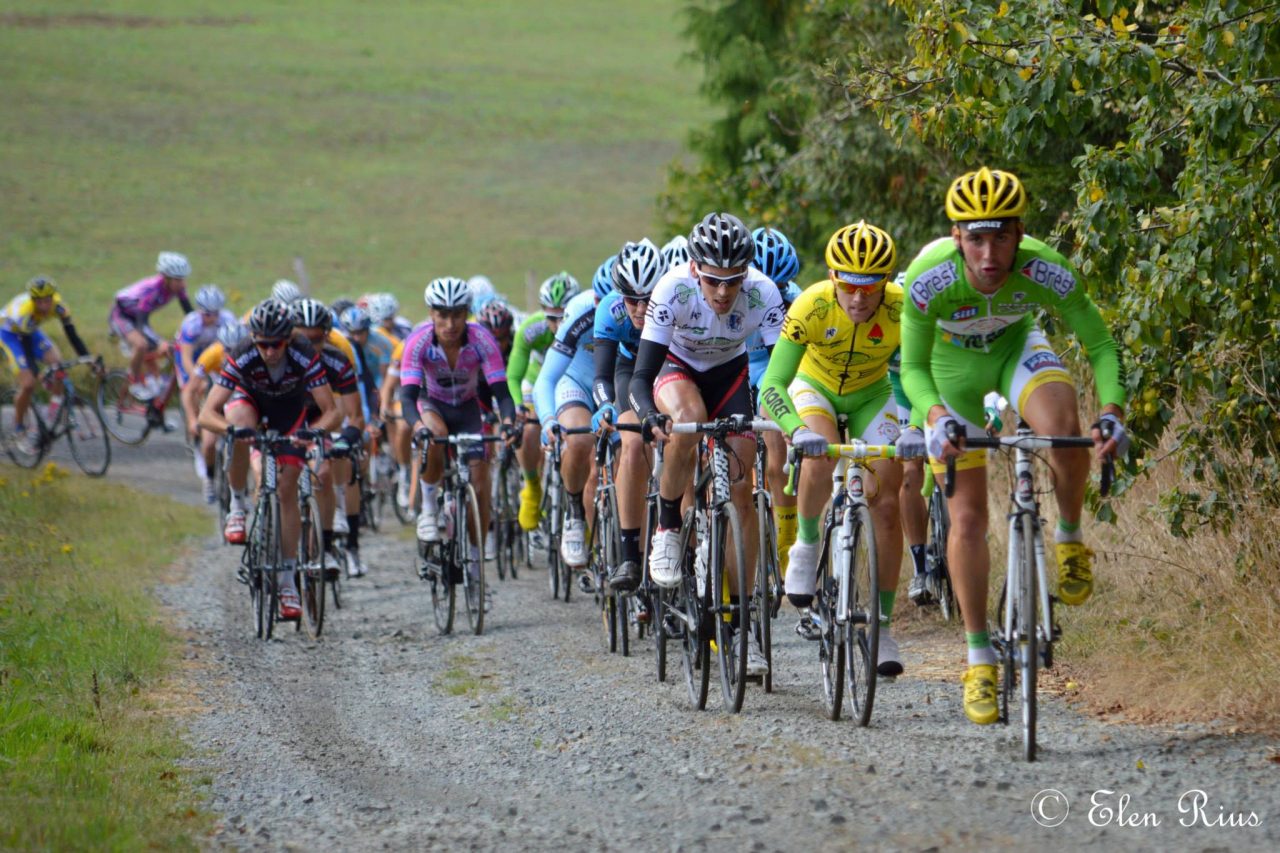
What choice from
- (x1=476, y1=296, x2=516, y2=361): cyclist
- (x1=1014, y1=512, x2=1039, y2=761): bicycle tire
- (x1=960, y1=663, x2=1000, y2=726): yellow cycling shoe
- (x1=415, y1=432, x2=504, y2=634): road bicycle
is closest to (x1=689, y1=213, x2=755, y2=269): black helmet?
(x1=1014, y1=512, x2=1039, y2=761): bicycle tire

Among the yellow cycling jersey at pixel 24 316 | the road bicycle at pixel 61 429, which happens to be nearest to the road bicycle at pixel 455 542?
the yellow cycling jersey at pixel 24 316

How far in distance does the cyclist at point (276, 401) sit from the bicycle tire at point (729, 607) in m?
3.87

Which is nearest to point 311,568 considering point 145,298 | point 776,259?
point 776,259

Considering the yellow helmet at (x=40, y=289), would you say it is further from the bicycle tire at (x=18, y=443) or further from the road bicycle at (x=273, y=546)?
the road bicycle at (x=273, y=546)

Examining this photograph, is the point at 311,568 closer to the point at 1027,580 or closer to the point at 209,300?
the point at 1027,580

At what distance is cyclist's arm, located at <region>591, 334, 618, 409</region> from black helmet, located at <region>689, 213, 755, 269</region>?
1.44 meters

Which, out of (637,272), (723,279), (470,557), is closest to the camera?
(723,279)

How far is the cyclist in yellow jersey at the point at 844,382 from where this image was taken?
737 centimetres

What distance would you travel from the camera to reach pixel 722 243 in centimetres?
766

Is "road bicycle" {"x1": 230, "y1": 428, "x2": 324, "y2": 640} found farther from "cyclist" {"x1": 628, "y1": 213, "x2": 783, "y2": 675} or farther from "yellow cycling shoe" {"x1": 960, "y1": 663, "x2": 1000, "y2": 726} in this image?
"yellow cycling shoe" {"x1": 960, "y1": 663, "x2": 1000, "y2": 726}

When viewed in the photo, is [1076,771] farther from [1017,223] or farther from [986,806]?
[1017,223]

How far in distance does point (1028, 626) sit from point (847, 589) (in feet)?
3.25

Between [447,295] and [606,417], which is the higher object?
[447,295]

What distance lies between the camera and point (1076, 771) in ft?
20.1
